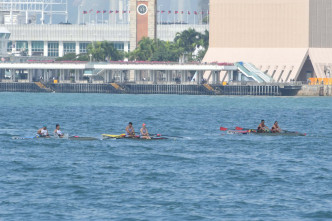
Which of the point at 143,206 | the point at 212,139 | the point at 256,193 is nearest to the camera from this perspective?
the point at 143,206

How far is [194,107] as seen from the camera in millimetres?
169125

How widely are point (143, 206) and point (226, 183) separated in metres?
9.54

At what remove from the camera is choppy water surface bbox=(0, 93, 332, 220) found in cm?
5344

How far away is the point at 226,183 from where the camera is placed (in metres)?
62.4

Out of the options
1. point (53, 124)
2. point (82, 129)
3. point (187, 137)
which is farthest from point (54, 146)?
point (53, 124)

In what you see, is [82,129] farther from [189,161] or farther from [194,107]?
[194,107]

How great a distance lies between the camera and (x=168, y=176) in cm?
6544

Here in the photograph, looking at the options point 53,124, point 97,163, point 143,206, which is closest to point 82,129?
point 53,124

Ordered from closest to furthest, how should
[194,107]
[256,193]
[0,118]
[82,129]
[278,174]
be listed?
→ [256,193] < [278,174] < [82,129] < [0,118] < [194,107]

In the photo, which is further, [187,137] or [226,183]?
[187,137]

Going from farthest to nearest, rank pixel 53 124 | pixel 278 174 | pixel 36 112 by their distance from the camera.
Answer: pixel 36 112, pixel 53 124, pixel 278 174

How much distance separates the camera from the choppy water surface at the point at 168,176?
53.4 m

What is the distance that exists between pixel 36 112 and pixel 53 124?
2888cm

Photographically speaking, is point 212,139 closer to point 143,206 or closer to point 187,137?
point 187,137
